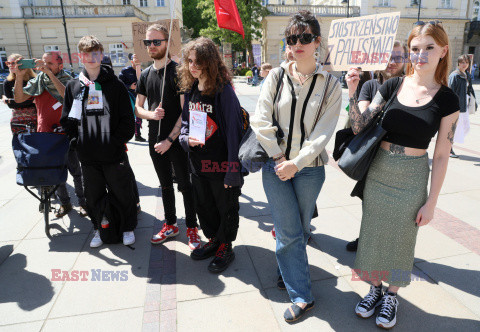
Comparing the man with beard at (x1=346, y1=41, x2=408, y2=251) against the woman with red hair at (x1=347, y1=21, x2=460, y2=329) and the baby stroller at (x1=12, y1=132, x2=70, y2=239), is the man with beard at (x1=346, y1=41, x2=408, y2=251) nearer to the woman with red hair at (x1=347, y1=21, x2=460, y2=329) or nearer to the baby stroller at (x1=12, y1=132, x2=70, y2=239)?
the woman with red hair at (x1=347, y1=21, x2=460, y2=329)

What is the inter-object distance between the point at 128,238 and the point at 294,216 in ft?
6.60

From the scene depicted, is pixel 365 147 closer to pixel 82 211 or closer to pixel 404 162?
pixel 404 162

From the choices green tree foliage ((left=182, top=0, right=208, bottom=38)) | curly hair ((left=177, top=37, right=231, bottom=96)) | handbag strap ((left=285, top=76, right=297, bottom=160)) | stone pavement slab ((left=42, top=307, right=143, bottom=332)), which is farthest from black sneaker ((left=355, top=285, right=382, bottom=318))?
green tree foliage ((left=182, top=0, right=208, bottom=38))

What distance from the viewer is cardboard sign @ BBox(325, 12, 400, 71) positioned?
2.19 metres

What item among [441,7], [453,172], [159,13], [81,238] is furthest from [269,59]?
[81,238]

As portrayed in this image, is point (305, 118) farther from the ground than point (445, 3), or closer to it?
closer to it

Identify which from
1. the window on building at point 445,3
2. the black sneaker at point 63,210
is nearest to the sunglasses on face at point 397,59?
the black sneaker at point 63,210

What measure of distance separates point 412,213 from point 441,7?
44.5m

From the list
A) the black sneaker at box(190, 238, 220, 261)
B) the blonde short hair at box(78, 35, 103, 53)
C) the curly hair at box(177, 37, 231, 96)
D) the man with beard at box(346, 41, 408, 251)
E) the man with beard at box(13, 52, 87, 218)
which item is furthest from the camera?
the man with beard at box(13, 52, 87, 218)

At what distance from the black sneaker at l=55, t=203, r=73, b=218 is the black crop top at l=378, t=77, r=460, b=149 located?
3.83 metres

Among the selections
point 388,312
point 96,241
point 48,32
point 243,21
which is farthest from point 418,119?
point 48,32

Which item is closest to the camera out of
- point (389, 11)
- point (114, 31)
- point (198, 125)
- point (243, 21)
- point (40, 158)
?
point (198, 125)

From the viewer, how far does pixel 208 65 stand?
106 inches

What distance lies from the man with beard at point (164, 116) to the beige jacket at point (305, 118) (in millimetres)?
1191
